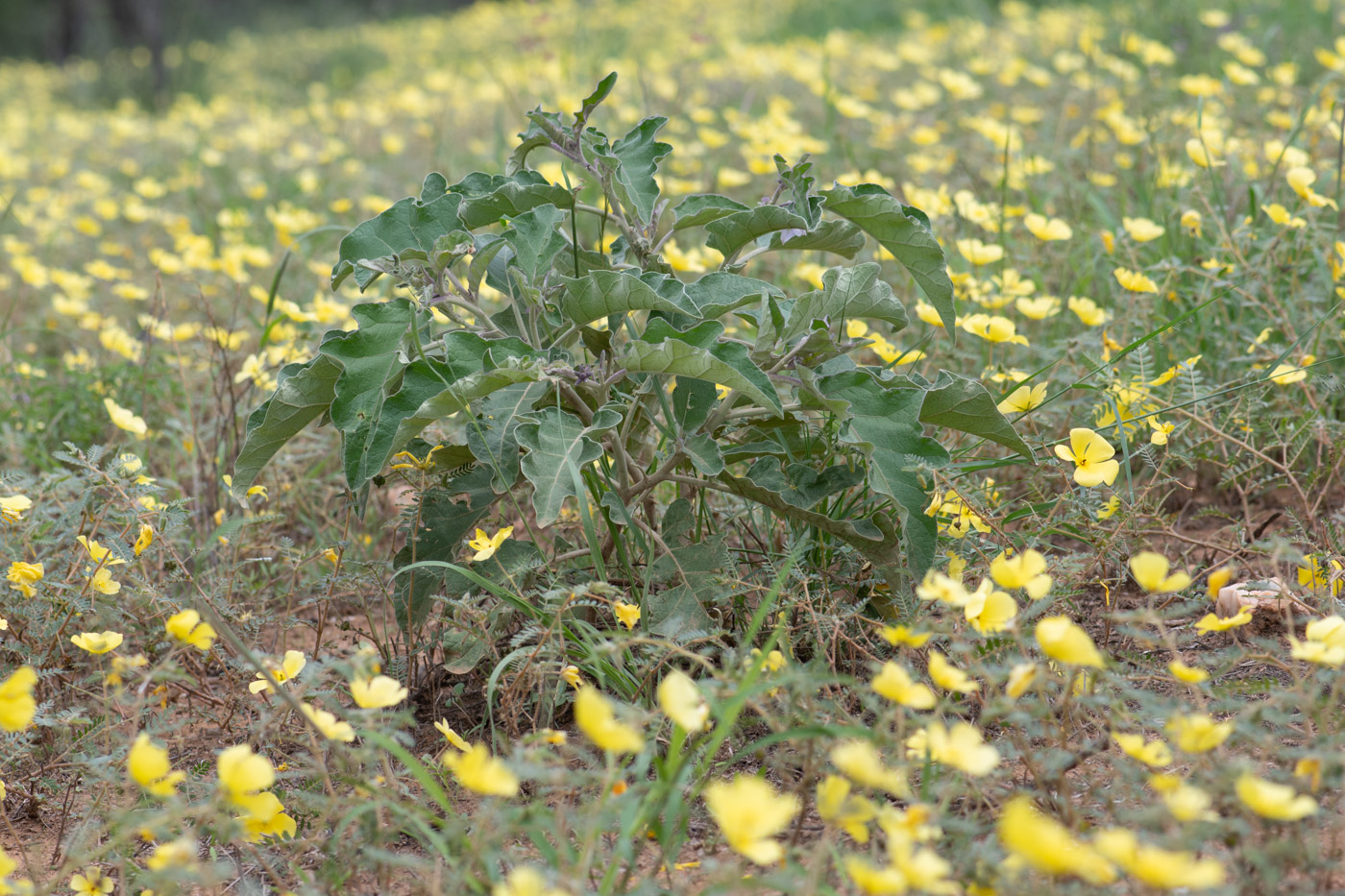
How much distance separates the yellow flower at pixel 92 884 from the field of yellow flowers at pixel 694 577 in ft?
0.10

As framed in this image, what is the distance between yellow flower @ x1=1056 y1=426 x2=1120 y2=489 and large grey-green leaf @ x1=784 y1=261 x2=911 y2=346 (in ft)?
1.02

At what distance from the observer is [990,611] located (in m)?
1.22

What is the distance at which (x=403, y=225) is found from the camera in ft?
5.43

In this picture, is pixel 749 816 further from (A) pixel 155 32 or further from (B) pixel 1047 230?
(A) pixel 155 32

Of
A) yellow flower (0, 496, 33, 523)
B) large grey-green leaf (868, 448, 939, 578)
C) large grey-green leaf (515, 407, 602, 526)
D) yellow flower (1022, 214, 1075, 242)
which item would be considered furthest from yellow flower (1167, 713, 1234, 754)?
yellow flower (0, 496, 33, 523)

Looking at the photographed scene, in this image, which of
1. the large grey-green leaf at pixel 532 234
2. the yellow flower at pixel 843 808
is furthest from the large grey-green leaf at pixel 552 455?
the yellow flower at pixel 843 808

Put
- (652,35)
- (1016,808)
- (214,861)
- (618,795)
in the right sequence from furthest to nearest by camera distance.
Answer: (652,35)
(214,861)
(618,795)
(1016,808)

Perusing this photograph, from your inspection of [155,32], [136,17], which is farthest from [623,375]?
[136,17]

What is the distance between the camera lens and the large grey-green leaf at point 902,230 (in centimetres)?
161

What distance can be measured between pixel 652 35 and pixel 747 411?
8262mm

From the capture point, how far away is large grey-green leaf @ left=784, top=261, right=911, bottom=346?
1.56 m

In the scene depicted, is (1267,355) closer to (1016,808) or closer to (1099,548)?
(1099,548)

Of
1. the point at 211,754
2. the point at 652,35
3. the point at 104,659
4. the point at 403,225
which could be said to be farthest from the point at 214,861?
the point at 652,35

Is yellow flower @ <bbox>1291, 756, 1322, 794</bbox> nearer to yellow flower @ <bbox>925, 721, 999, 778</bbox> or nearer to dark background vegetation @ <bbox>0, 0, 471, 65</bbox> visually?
yellow flower @ <bbox>925, 721, 999, 778</bbox>
